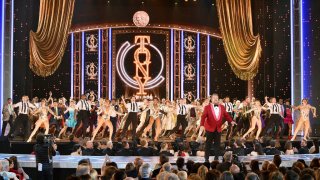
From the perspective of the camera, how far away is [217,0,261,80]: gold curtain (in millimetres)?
23562

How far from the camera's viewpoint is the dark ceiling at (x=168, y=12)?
88.4ft

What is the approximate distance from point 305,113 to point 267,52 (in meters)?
4.10

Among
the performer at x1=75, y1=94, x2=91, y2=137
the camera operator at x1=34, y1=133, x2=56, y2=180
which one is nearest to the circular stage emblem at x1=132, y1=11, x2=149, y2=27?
the performer at x1=75, y1=94, x2=91, y2=137

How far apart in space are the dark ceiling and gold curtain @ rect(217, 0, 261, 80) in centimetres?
311

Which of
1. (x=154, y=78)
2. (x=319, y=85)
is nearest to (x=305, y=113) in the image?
(x=319, y=85)

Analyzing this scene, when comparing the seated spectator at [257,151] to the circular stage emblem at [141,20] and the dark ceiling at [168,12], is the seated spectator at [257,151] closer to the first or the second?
the dark ceiling at [168,12]

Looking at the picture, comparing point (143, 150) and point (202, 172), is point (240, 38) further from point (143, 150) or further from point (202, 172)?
point (202, 172)

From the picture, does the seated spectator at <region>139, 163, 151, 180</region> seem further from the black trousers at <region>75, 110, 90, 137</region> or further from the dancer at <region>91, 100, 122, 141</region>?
the black trousers at <region>75, 110, 90, 137</region>

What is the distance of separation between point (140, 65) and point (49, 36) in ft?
16.1

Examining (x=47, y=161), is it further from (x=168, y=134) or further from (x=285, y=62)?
(x=285, y=62)

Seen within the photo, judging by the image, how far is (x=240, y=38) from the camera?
77.9ft

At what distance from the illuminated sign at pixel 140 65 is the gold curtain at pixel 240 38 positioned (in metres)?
4.11

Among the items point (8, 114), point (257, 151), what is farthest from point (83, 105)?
point (257, 151)

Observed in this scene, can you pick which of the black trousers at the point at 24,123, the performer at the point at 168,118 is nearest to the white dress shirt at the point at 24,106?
the black trousers at the point at 24,123
